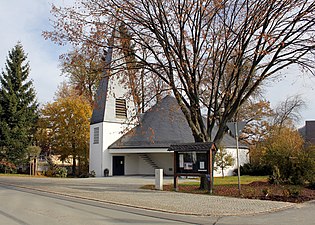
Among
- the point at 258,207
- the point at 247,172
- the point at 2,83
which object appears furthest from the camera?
the point at 2,83

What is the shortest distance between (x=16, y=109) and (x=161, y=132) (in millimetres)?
17880

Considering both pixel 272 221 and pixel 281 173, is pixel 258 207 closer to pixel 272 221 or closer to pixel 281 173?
pixel 272 221

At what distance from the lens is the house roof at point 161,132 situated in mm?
33031

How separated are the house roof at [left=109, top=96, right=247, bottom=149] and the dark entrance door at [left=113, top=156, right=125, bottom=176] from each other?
1.65 m

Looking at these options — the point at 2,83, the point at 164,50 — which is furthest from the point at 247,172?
the point at 2,83

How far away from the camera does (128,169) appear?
36.4 metres

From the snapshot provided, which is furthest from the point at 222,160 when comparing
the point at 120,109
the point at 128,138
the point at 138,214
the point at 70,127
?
the point at 138,214

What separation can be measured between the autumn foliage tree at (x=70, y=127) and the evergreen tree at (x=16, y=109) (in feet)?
6.55

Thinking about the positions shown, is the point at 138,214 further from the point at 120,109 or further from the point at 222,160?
the point at 120,109

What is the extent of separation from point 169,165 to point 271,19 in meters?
21.9

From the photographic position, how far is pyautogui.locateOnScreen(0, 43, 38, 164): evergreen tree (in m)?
38.9

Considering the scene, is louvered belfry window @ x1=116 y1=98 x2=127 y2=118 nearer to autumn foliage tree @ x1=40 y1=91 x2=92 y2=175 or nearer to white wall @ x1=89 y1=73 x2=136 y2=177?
white wall @ x1=89 y1=73 x2=136 y2=177

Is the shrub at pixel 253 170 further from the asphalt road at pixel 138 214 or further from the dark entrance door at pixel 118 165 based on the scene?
the asphalt road at pixel 138 214

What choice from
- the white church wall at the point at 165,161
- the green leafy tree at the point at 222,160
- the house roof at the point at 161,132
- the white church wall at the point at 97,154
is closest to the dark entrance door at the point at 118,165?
the white church wall at the point at 97,154
